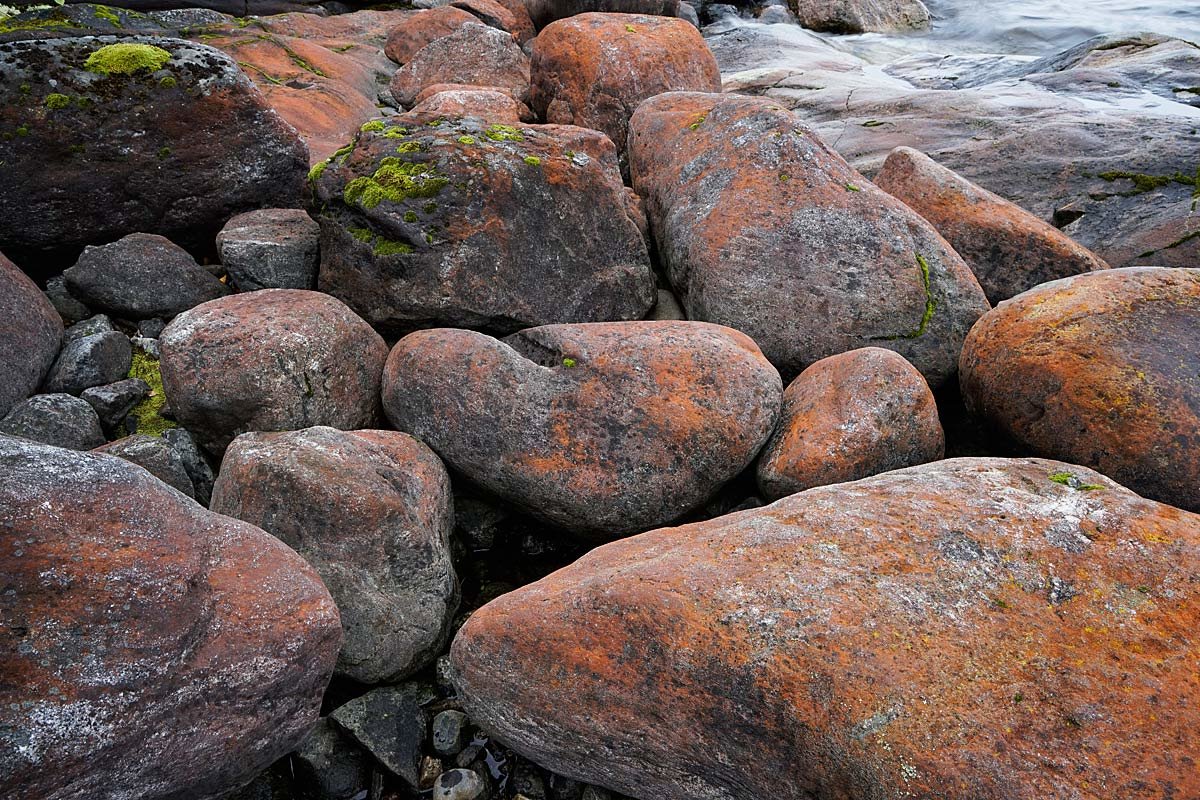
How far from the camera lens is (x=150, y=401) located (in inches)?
214

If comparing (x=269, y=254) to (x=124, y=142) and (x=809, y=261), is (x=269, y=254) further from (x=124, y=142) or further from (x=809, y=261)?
(x=809, y=261)

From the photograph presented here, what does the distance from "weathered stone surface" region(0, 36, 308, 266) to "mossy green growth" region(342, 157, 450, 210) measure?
4.68 ft

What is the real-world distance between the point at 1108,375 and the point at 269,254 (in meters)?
5.46

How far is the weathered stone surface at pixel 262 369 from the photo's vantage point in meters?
4.82

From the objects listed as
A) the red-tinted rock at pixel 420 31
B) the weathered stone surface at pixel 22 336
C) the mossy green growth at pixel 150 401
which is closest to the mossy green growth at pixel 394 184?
the mossy green growth at pixel 150 401

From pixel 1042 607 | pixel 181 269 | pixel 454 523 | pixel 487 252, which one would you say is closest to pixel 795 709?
pixel 1042 607

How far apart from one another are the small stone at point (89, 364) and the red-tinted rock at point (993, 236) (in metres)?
6.01

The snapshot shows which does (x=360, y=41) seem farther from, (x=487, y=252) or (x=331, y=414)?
(x=331, y=414)

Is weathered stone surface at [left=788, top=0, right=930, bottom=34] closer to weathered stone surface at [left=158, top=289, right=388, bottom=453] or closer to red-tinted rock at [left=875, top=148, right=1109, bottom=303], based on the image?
red-tinted rock at [left=875, top=148, right=1109, bottom=303]

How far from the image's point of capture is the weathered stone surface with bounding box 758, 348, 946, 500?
4.65 metres

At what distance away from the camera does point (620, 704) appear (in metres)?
3.35

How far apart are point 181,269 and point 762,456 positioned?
4393 millimetres

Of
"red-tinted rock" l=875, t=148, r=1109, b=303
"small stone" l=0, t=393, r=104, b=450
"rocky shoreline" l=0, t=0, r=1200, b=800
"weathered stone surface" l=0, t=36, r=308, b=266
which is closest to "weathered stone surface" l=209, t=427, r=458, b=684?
"rocky shoreline" l=0, t=0, r=1200, b=800

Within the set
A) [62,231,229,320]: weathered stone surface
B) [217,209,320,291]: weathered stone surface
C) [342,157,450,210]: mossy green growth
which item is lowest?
[62,231,229,320]: weathered stone surface
